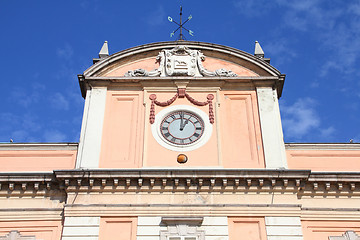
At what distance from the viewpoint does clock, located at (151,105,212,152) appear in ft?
56.1

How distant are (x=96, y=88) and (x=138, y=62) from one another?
2084 millimetres

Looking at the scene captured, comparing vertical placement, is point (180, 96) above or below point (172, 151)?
above

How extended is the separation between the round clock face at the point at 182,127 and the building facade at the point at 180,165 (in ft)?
0.13

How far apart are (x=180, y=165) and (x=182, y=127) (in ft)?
5.53

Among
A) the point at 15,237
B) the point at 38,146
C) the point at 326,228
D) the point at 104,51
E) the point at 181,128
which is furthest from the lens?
the point at 104,51

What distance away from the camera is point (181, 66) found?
19.1m

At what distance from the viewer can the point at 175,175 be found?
1550cm

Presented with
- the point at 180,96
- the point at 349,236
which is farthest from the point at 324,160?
the point at 180,96

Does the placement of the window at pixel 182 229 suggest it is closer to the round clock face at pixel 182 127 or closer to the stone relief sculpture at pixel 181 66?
the round clock face at pixel 182 127

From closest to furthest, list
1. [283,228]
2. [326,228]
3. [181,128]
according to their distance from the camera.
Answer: [283,228] → [326,228] → [181,128]

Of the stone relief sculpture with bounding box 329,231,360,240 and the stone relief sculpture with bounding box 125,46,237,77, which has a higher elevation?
the stone relief sculpture with bounding box 125,46,237,77

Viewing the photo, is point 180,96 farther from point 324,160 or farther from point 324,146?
point 324,160

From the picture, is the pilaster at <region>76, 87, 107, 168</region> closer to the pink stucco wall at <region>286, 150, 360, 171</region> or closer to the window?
the window

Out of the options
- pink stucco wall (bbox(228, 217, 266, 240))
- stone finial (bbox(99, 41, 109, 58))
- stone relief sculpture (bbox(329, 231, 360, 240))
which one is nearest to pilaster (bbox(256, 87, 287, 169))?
pink stucco wall (bbox(228, 217, 266, 240))
